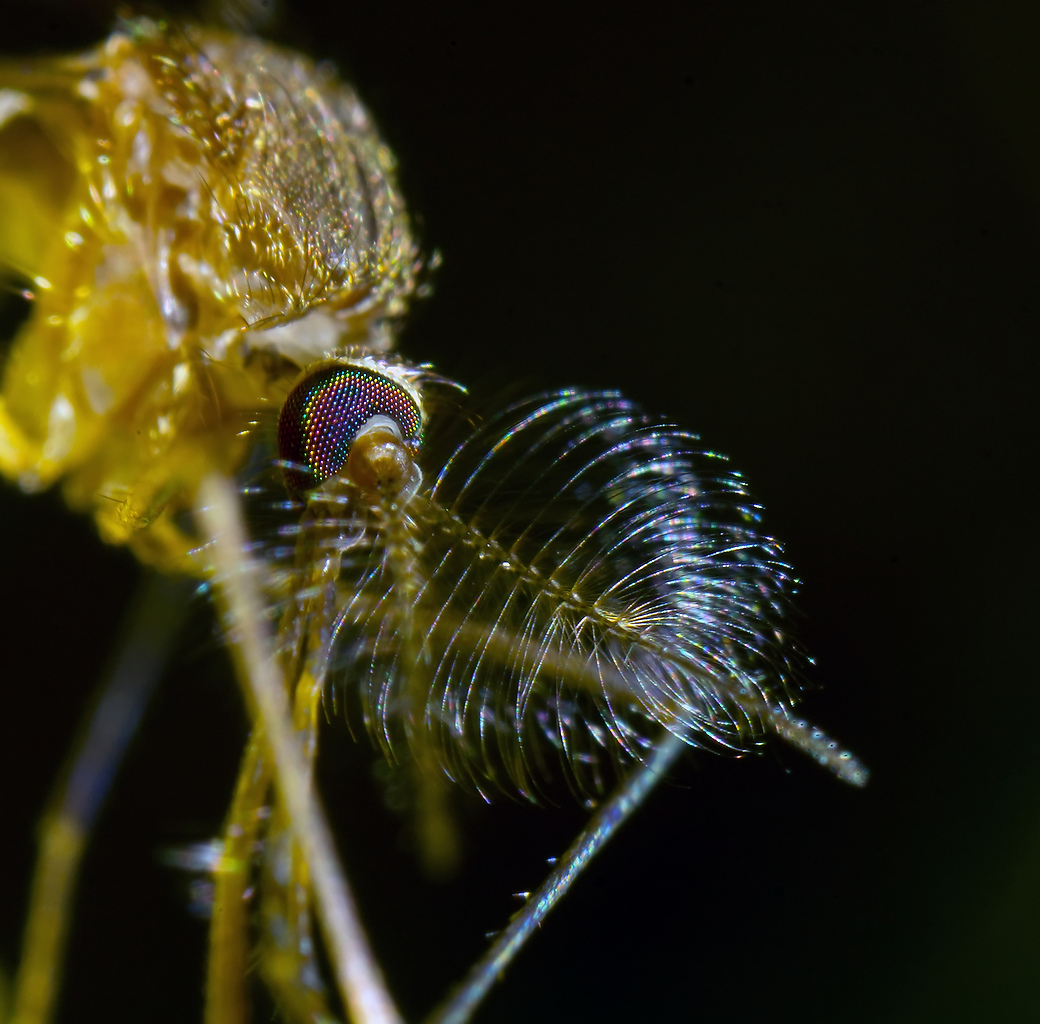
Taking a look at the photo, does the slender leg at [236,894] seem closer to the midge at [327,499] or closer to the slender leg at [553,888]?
the midge at [327,499]

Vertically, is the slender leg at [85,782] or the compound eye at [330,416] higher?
the compound eye at [330,416]

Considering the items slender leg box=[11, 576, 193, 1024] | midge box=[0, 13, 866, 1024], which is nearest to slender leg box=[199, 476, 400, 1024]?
midge box=[0, 13, 866, 1024]

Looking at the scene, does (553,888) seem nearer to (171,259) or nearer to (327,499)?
(327,499)

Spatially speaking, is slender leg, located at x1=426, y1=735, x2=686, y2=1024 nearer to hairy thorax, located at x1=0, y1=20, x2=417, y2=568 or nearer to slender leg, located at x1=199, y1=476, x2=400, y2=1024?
slender leg, located at x1=199, y1=476, x2=400, y2=1024

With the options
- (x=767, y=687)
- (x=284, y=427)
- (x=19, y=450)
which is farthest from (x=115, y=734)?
(x=767, y=687)

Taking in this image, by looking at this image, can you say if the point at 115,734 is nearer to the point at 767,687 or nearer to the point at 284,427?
the point at 284,427

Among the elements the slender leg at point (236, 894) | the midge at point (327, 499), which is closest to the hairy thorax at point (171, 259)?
the midge at point (327, 499)
